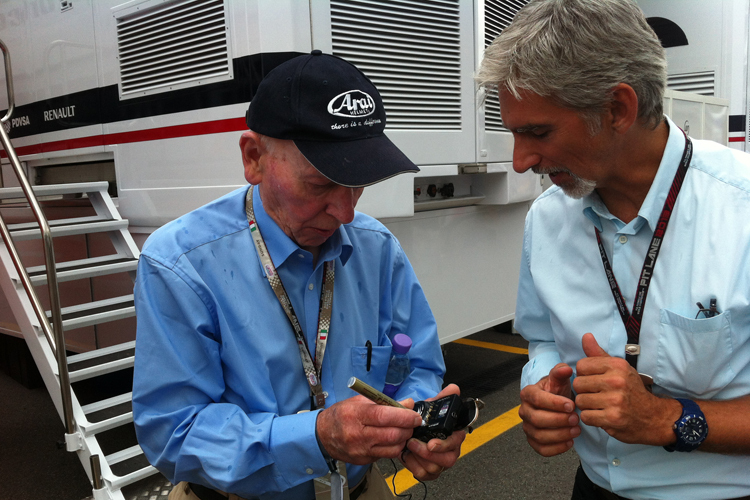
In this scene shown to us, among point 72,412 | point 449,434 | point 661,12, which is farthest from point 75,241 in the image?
point 661,12

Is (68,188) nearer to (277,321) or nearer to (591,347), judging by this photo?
(277,321)

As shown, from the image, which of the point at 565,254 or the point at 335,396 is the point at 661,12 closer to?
the point at 565,254

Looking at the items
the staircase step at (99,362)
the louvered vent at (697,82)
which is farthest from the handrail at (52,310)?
the louvered vent at (697,82)

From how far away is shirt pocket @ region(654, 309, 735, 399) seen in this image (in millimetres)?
1405

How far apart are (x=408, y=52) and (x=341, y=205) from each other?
2.46 meters

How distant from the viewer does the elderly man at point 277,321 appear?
1.42 m

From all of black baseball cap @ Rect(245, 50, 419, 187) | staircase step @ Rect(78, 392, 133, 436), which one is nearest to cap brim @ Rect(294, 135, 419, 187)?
black baseball cap @ Rect(245, 50, 419, 187)

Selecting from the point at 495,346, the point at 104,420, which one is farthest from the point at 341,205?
the point at 495,346

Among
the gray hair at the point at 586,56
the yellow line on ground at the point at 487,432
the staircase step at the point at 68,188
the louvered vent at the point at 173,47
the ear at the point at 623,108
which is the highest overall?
the louvered vent at the point at 173,47

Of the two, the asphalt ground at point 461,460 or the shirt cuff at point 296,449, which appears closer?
the shirt cuff at point 296,449

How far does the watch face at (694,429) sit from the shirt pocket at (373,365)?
749 mm

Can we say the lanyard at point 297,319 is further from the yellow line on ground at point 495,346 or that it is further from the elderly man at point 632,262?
the yellow line on ground at point 495,346

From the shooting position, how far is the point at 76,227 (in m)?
4.00

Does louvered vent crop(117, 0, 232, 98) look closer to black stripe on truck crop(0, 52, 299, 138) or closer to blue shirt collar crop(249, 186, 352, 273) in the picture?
black stripe on truck crop(0, 52, 299, 138)
